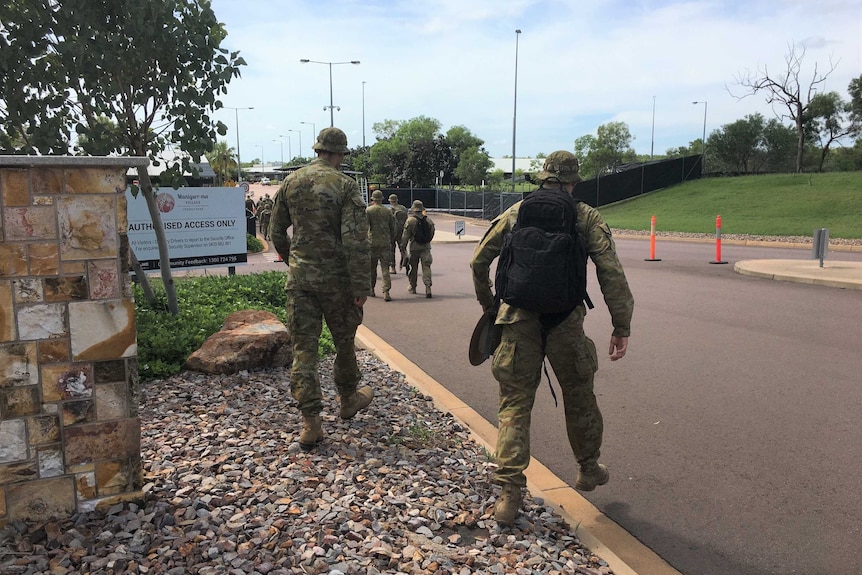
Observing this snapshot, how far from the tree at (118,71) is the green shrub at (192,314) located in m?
0.48

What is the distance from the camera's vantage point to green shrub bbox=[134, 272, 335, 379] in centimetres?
557

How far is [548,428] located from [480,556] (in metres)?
2.02

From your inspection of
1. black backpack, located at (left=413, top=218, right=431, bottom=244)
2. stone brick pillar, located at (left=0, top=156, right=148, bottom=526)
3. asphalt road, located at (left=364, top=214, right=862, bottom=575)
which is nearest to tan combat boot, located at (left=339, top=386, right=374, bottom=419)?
asphalt road, located at (left=364, top=214, right=862, bottom=575)

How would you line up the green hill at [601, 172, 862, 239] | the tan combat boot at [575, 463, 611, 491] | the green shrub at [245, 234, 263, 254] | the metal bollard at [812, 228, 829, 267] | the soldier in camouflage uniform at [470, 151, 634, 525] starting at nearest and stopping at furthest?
the soldier in camouflage uniform at [470, 151, 634, 525] < the tan combat boot at [575, 463, 611, 491] < the metal bollard at [812, 228, 829, 267] < the green shrub at [245, 234, 263, 254] < the green hill at [601, 172, 862, 239]

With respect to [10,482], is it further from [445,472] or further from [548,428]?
[548,428]

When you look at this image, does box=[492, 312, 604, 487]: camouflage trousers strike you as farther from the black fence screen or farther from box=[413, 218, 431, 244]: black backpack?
the black fence screen

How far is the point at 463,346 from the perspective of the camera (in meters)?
7.50

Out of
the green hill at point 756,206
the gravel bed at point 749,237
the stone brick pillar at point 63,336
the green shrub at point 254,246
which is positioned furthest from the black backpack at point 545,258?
the green hill at point 756,206

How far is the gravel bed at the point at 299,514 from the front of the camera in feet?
9.06

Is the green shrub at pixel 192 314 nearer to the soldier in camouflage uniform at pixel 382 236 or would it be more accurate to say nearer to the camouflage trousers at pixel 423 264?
the soldier in camouflage uniform at pixel 382 236

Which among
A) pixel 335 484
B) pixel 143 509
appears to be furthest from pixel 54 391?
pixel 335 484

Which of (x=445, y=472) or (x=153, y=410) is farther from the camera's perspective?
(x=153, y=410)

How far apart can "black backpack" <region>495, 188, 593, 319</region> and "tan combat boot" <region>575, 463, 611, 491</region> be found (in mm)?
897

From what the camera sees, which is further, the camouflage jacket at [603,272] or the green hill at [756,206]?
the green hill at [756,206]
